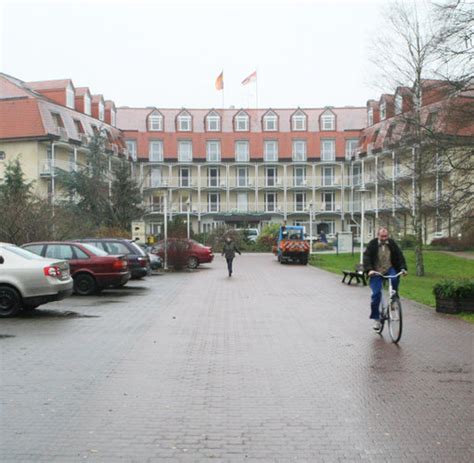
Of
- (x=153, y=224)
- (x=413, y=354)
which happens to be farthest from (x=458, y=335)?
(x=153, y=224)

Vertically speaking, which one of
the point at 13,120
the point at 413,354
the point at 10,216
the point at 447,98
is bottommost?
the point at 413,354

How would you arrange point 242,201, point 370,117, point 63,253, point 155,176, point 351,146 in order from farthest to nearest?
1. point 242,201
2. point 155,176
3. point 351,146
4. point 370,117
5. point 63,253

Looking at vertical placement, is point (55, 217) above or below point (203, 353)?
above

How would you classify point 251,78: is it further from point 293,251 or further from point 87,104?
point 293,251

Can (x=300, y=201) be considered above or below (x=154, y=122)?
below

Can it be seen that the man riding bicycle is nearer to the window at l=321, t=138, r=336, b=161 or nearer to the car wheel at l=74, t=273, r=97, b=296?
the car wheel at l=74, t=273, r=97, b=296

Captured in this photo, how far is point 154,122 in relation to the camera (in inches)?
2815

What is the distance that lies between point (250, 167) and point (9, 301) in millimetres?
59862

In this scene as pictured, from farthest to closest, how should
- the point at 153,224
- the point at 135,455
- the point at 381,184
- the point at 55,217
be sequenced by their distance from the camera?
the point at 153,224 < the point at 381,184 < the point at 55,217 < the point at 135,455

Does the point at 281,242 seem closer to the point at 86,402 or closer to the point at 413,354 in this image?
the point at 413,354

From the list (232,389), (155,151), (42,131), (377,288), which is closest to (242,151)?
(155,151)

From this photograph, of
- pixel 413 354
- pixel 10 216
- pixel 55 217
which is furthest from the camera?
pixel 55 217

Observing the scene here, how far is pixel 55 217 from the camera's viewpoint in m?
24.4

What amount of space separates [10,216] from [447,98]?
15.9 m
